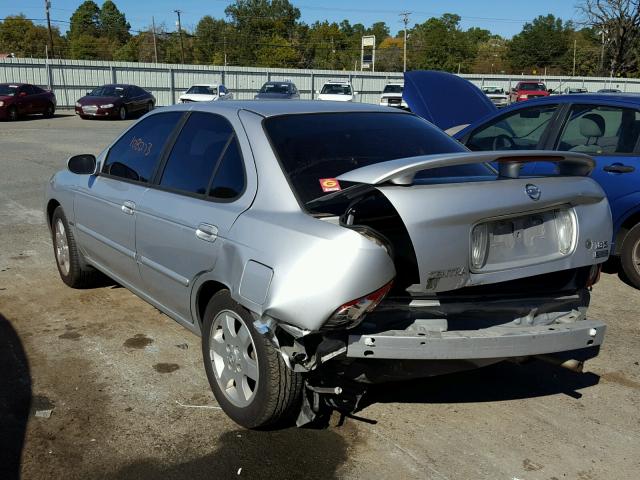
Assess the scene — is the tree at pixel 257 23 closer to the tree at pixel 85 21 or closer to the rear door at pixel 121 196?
the tree at pixel 85 21

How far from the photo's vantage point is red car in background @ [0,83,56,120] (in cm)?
2636

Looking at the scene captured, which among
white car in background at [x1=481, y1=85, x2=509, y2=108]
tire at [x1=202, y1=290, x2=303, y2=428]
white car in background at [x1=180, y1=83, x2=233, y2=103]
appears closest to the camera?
tire at [x1=202, y1=290, x2=303, y2=428]

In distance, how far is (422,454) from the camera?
3209 millimetres

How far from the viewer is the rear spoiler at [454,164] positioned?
9.22 ft

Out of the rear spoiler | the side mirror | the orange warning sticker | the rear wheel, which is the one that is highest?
the rear spoiler

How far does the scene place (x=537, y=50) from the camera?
100m

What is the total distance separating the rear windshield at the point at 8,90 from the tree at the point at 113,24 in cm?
8159

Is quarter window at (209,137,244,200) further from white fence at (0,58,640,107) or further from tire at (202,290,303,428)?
white fence at (0,58,640,107)

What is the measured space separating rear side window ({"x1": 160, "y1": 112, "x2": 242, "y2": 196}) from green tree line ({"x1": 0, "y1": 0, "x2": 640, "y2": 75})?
292 ft

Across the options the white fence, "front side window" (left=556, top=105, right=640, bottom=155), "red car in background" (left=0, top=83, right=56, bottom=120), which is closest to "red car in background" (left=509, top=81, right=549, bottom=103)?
the white fence

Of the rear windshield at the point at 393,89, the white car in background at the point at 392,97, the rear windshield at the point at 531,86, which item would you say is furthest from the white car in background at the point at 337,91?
the rear windshield at the point at 531,86

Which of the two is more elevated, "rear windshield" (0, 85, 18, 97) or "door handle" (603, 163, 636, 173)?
"rear windshield" (0, 85, 18, 97)

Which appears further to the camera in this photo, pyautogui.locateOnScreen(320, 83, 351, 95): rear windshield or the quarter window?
pyautogui.locateOnScreen(320, 83, 351, 95): rear windshield

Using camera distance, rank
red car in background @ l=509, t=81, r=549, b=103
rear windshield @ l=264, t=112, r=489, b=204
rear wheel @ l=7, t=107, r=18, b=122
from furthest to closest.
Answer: red car in background @ l=509, t=81, r=549, b=103
rear wheel @ l=7, t=107, r=18, b=122
rear windshield @ l=264, t=112, r=489, b=204
